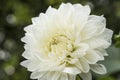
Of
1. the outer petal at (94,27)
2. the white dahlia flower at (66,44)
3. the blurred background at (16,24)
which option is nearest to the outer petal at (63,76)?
the white dahlia flower at (66,44)

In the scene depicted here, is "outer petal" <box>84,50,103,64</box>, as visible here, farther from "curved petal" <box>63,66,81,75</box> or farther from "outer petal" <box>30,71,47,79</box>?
"outer petal" <box>30,71,47,79</box>

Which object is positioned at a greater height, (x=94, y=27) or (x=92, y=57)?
(x=94, y=27)

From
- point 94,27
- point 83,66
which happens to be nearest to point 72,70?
point 83,66

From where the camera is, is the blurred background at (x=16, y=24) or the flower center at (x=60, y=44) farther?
the blurred background at (x=16, y=24)

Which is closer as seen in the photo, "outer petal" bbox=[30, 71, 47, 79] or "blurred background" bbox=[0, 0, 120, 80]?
"outer petal" bbox=[30, 71, 47, 79]

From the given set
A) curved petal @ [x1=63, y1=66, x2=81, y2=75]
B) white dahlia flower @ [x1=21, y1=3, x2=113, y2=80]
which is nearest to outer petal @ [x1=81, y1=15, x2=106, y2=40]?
white dahlia flower @ [x1=21, y1=3, x2=113, y2=80]

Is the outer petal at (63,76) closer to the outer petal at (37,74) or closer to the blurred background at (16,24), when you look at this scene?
the outer petal at (37,74)

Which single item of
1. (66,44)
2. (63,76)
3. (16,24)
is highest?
(16,24)

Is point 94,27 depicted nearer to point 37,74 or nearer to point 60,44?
point 60,44
